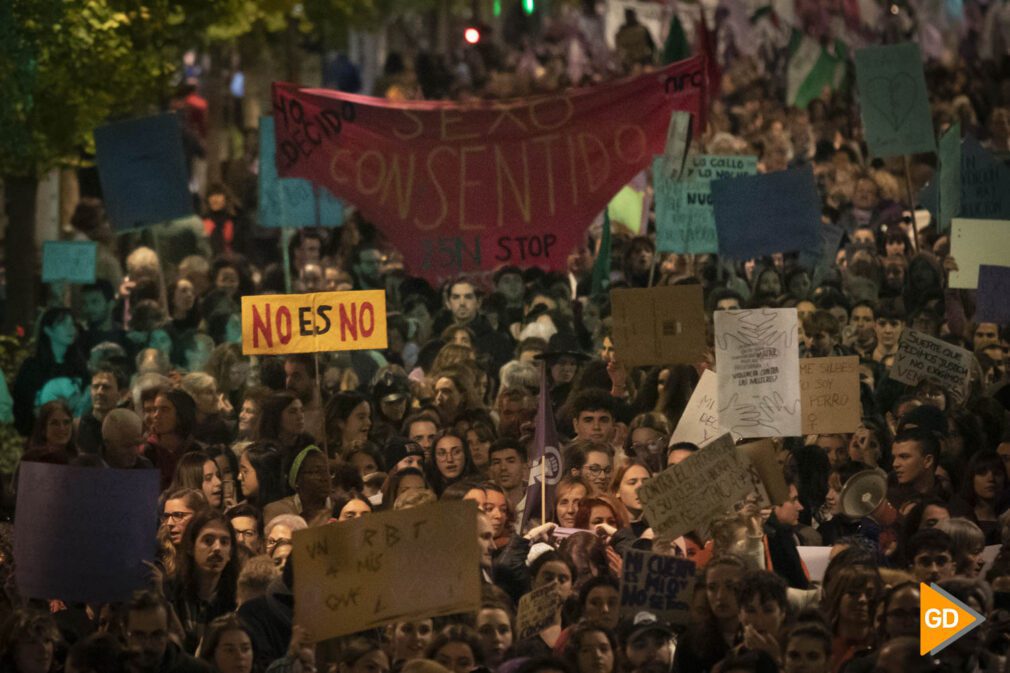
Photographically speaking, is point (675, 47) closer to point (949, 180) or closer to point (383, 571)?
point (949, 180)

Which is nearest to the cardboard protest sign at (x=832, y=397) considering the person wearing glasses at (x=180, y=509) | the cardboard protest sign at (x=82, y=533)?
the person wearing glasses at (x=180, y=509)

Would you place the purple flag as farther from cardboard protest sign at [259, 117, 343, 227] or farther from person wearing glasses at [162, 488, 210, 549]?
cardboard protest sign at [259, 117, 343, 227]

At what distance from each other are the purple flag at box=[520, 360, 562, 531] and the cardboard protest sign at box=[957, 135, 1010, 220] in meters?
5.73

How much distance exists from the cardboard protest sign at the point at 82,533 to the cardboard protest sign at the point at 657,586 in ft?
6.86

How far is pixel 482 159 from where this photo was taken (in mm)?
17578

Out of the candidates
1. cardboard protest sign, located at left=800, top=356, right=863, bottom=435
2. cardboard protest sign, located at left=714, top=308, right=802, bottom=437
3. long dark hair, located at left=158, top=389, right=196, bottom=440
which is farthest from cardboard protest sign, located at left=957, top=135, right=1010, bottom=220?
long dark hair, located at left=158, top=389, right=196, bottom=440

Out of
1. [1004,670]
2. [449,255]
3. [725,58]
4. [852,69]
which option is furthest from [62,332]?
[725,58]

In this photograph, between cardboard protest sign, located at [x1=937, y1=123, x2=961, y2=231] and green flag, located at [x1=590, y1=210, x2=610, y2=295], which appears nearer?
cardboard protest sign, located at [x1=937, y1=123, x2=961, y2=231]

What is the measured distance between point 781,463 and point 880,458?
3.01 feet

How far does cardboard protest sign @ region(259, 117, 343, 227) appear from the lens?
2081 centimetres

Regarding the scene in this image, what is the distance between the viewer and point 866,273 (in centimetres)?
1950

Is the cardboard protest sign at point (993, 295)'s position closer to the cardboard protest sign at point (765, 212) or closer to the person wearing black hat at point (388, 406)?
the cardboard protest sign at point (765, 212)

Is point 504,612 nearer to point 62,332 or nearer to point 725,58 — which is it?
point 62,332

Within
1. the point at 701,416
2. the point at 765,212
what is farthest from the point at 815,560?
the point at 765,212
